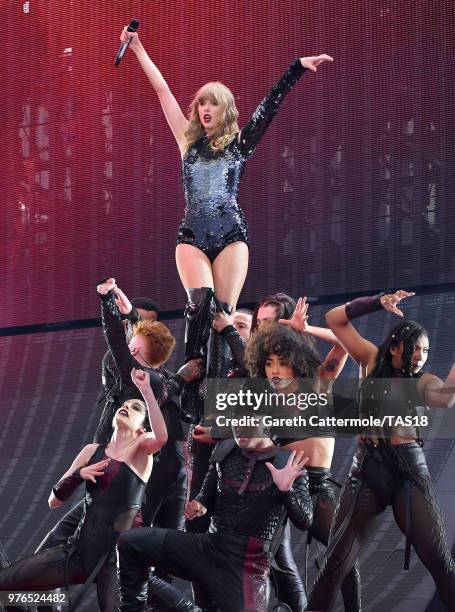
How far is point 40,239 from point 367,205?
169 centimetres

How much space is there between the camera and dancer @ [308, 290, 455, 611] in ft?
12.8

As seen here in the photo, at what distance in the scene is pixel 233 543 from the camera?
371cm

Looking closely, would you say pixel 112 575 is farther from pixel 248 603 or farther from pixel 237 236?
pixel 237 236

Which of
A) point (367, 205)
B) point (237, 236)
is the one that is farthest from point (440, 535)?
point (367, 205)

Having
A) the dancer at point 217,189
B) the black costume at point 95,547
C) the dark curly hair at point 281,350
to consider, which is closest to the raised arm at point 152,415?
the black costume at point 95,547

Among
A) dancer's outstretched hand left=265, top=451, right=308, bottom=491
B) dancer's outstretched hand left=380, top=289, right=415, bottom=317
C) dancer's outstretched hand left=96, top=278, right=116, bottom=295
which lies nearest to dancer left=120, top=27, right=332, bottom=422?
Result: dancer's outstretched hand left=96, top=278, right=116, bottom=295

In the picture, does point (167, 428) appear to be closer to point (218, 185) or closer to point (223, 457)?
point (223, 457)

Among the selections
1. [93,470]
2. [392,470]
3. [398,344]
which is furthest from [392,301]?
[93,470]

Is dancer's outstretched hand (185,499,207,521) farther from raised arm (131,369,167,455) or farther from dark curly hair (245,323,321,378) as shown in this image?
dark curly hair (245,323,321,378)

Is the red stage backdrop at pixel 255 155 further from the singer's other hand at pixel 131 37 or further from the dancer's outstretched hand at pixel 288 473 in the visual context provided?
the dancer's outstretched hand at pixel 288 473

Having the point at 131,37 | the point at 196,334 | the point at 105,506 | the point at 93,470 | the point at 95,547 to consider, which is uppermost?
the point at 131,37

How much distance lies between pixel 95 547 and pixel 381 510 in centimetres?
90

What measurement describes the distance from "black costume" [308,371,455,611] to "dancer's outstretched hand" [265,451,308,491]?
0.38 meters

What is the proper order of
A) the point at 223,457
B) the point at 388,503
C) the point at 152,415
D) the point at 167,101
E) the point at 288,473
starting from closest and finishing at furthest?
the point at 288,473 < the point at 223,457 < the point at 388,503 < the point at 152,415 < the point at 167,101
